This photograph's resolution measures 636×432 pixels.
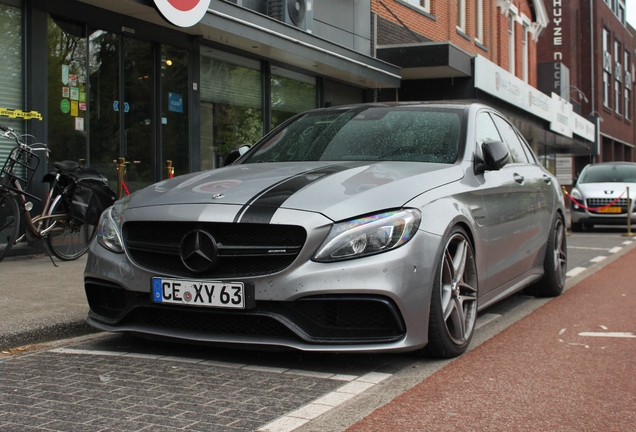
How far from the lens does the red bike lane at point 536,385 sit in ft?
11.0

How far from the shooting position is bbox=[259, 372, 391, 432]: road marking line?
3.23 m

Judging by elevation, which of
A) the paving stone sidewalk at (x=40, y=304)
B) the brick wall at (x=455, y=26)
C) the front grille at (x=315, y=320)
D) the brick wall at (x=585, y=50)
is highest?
the brick wall at (x=585, y=50)

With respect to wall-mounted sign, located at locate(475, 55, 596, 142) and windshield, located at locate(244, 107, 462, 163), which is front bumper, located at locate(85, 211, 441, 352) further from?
wall-mounted sign, located at locate(475, 55, 596, 142)

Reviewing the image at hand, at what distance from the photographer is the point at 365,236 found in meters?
4.01

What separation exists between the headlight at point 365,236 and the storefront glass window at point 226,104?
29.8ft

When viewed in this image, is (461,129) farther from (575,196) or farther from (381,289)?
(575,196)

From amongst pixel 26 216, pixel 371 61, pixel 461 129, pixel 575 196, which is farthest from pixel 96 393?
pixel 575 196

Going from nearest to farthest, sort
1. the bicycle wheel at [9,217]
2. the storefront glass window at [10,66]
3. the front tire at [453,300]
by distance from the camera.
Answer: the front tire at [453,300], the bicycle wheel at [9,217], the storefront glass window at [10,66]

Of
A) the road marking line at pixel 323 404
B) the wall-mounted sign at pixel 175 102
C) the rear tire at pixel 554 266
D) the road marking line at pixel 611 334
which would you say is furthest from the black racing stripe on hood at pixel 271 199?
the wall-mounted sign at pixel 175 102

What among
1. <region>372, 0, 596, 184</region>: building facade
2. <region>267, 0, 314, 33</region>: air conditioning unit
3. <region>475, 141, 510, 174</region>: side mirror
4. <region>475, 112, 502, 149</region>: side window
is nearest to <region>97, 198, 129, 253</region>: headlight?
<region>475, 141, 510, 174</region>: side mirror

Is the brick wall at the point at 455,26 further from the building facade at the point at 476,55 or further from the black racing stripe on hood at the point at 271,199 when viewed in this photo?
the black racing stripe on hood at the point at 271,199

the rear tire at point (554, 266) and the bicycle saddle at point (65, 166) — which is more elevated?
the bicycle saddle at point (65, 166)

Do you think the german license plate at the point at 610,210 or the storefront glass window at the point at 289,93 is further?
the german license plate at the point at 610,210

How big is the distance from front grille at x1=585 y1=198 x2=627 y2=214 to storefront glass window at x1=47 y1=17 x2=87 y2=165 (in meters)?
12.0
